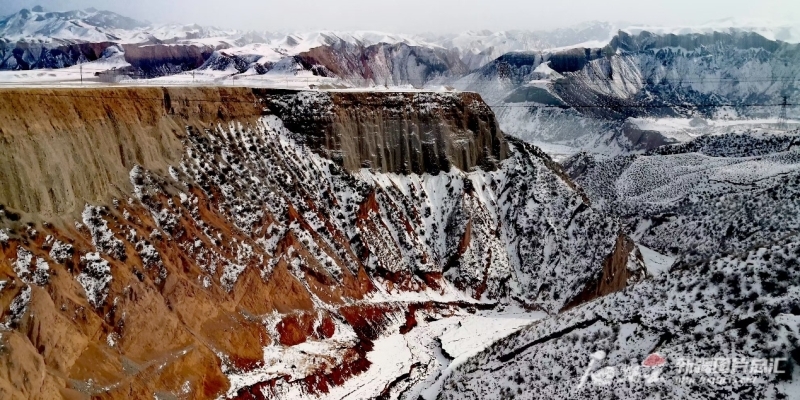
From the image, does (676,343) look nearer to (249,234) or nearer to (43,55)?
(249,234)

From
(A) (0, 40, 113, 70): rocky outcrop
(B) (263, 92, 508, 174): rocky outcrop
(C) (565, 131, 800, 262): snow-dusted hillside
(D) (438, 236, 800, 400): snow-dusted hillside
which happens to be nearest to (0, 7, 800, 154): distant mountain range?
(A) (0, 40, 113, 70): rocky outcrop

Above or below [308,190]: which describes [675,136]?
below

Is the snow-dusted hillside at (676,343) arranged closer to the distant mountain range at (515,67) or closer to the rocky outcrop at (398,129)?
the rocky outcrop at (398,129)

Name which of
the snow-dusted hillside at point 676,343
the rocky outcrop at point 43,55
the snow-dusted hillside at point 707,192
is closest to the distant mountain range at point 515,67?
the rocky outcrop at point 43,55

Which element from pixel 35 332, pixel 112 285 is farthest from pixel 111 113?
pixel 35 332

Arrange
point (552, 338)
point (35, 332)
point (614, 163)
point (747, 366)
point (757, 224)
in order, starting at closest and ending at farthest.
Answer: point (747, 366) → point (552, 338) → point (35, 332) → point (757, 224) → point (614, 163)

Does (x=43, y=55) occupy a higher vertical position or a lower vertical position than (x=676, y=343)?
lower

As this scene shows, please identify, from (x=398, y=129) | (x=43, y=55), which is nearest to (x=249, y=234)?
(x=398, y=129)

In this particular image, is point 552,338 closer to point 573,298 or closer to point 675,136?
point 573,298
